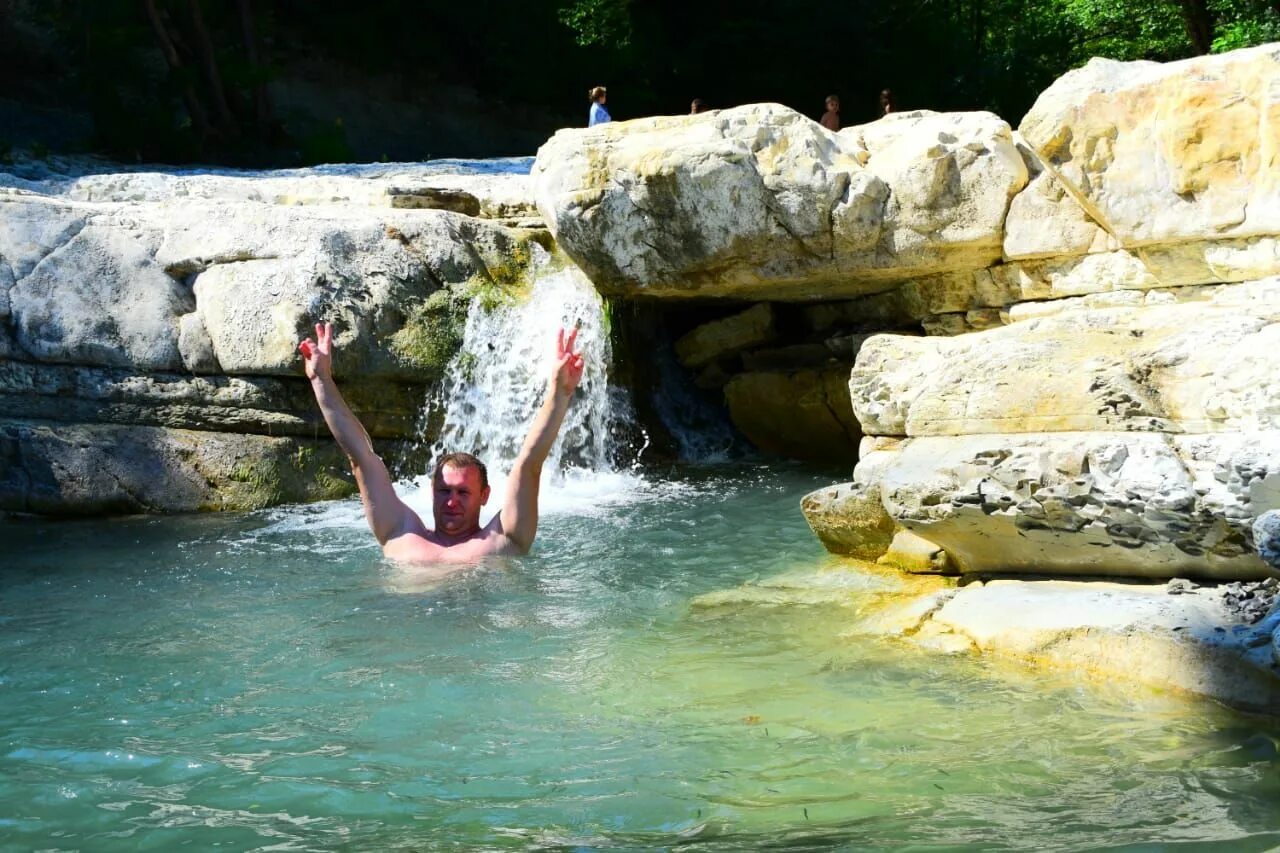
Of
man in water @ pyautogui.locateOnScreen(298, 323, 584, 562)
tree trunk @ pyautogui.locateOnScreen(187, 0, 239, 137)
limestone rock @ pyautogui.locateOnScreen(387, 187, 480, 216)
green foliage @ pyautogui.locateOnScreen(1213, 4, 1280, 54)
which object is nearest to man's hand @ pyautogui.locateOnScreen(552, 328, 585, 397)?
man in water @ pyautogui.locateOnScreen(298, 323, 584, 562)

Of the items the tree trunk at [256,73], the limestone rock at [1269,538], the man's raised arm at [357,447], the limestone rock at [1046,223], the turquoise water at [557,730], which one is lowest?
the turquoise water at [557,730]

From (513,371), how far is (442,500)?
3.59 m

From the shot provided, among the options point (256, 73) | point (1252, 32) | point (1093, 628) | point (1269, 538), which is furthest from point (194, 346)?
point (1252, 32)

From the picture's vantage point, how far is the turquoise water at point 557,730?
3266mm

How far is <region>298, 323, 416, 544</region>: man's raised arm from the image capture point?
5.61 meters

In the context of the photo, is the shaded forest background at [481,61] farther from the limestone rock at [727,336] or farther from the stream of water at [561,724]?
the stream of water at [561,724]

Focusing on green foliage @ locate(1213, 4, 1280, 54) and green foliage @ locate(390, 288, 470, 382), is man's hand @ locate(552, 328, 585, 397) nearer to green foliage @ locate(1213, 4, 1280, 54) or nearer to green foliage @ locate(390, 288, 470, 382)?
green foliage @ locate(390, 288, 470, 382)

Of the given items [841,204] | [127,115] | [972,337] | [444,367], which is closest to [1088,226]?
[841,204]

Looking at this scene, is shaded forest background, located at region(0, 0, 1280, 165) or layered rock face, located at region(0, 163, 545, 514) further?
shaded forest background, located at region(0, 0, 1280, 165)

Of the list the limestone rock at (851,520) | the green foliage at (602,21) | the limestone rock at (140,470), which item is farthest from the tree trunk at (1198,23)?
the limestone rock at (851,520)

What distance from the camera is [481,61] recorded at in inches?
918

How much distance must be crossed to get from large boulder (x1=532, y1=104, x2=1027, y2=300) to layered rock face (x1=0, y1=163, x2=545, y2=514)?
1367 millimetres

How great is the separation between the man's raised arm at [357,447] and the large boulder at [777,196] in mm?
3063

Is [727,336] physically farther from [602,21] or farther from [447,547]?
[602,21]
